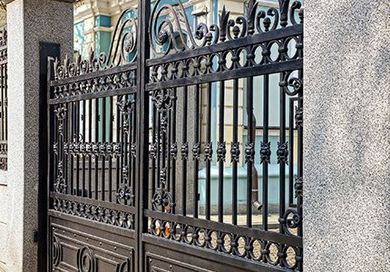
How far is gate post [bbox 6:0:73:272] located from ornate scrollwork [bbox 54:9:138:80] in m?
0.32

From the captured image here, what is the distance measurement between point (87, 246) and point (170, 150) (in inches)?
59.8

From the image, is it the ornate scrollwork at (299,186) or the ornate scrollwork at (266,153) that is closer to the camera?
the ornate scrollwork at (299,186)

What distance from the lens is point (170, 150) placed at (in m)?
4.16

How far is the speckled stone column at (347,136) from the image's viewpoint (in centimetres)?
252

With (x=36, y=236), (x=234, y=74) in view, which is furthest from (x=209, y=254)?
(x=36, y=236)

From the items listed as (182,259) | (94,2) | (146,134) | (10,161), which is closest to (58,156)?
(10,161)

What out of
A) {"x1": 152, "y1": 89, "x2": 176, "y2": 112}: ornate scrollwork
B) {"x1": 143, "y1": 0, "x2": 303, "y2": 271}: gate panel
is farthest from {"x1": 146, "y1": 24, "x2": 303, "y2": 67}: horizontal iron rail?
{"x1": 152, "y1": 89, "x2": 176, "y2": 112}: ornate scrollwork

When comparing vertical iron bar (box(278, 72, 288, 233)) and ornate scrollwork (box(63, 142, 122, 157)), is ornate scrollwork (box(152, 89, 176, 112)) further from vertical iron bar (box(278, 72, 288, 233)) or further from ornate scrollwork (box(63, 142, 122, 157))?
vertical iron bar (box(278, 72, 288, 233))

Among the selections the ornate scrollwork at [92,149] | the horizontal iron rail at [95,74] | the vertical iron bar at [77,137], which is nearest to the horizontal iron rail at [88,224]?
Answer: the vertical iron bar at [77,137]

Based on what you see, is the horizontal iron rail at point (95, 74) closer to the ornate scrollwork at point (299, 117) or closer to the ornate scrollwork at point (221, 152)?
the ornate scrollwork at point (221, 152)

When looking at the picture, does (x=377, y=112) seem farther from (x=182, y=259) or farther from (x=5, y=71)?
(x=5, y=71)

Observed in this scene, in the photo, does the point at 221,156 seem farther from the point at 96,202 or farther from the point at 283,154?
the point at 96,202

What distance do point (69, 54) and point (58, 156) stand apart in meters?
1.11

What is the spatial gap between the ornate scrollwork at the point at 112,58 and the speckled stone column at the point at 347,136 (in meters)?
2.01
